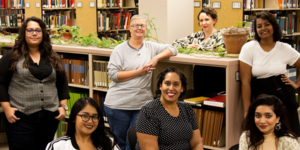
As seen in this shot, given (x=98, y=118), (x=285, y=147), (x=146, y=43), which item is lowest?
(x=285, y=147)

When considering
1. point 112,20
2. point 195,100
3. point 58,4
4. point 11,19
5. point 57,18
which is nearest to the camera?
point 195,100

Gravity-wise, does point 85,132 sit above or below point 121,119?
above

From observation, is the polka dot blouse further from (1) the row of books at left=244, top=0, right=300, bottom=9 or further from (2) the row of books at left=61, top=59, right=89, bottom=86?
(1) the row of books at left=244, top=0, right=300, bottom=9

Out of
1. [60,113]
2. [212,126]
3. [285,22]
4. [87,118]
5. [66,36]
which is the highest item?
[285,22]

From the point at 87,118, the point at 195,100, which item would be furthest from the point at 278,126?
the point at 87,118

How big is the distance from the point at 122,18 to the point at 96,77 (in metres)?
4.03

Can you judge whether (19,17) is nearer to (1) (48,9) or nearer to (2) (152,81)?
(1) (48,9)

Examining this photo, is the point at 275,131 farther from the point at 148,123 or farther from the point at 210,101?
the point at 210,101

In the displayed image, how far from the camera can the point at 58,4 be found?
7.80 meters

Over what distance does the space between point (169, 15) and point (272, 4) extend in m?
2.47

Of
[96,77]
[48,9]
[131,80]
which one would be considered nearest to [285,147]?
[131,80]

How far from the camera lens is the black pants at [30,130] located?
8.39 ft

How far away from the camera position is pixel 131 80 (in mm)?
2893

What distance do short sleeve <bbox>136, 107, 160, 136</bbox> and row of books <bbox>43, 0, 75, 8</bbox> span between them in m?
5.85
